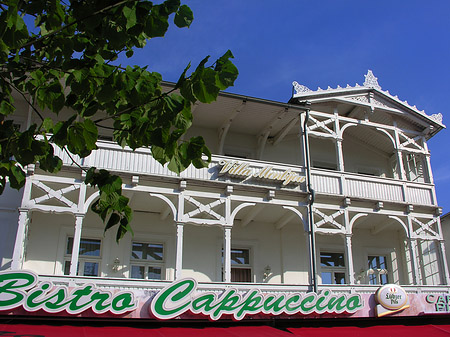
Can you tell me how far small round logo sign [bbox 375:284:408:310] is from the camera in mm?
15750

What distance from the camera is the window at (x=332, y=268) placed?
18.3 m

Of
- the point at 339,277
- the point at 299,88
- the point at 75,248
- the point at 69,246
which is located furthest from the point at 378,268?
the point at 75,248

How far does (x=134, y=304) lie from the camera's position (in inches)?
508

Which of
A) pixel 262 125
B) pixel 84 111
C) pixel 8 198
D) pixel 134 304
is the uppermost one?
pixel 262 125

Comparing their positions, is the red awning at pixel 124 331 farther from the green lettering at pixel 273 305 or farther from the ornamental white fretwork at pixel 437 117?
the ornamental white fretwork at pixel 437 117

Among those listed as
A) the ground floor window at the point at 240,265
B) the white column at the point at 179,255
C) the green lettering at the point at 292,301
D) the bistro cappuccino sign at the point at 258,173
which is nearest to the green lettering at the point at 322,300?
the green lettering at the point at 292,301

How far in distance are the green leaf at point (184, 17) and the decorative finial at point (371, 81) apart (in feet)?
48.4

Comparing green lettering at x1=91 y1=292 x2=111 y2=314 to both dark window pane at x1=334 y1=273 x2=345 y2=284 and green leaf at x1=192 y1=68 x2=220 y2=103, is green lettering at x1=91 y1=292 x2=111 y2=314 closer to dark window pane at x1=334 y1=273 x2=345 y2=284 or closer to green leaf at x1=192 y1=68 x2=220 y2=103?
green leaf at x1=192 y1=68 x2=220 y2=103

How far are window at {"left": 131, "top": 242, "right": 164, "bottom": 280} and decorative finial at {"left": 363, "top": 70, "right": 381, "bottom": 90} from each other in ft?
31.6

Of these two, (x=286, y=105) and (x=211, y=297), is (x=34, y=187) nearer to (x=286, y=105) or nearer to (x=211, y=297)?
(x=211, y=297)

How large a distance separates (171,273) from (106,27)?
1182 cm

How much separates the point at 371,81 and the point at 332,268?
716cm

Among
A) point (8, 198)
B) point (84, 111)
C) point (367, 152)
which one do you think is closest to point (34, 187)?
point (8, 198)

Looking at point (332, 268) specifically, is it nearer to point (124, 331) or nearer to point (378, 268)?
point (378, 268)
